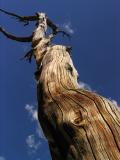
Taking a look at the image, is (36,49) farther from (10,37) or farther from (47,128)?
(47,128)

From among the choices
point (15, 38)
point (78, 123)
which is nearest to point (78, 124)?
point (78, 123)

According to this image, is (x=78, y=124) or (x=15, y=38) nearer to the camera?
(x=78, y=124)

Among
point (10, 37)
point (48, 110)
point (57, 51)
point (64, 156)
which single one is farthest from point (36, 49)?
point (64, 156)

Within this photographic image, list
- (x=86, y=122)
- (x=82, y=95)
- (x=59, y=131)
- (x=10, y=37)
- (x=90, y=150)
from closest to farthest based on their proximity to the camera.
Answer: (x=90, y=150), (x=86, y=122), (x=59, y=131), (x=82, y=95), (x=10, y=37)

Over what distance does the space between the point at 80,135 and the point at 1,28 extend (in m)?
6.34

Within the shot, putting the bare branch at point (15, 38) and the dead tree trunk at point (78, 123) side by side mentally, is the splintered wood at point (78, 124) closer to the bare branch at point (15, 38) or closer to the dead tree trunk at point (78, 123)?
the dead tree trunk at point (78, 123)

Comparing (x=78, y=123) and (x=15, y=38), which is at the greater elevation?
(x=15, y=38)

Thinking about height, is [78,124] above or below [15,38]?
below

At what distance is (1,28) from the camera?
324 inches

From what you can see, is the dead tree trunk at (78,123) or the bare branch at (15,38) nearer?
the dead tree trunk at (78,123)

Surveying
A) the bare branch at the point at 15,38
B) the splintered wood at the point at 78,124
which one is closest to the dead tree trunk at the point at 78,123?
the splintered wood at the point at 78,124

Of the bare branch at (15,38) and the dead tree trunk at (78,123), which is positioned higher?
the bare branch at (15,38)

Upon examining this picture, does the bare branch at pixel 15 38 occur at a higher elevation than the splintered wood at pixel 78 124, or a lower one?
higher

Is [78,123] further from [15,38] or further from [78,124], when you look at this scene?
[15,38]
